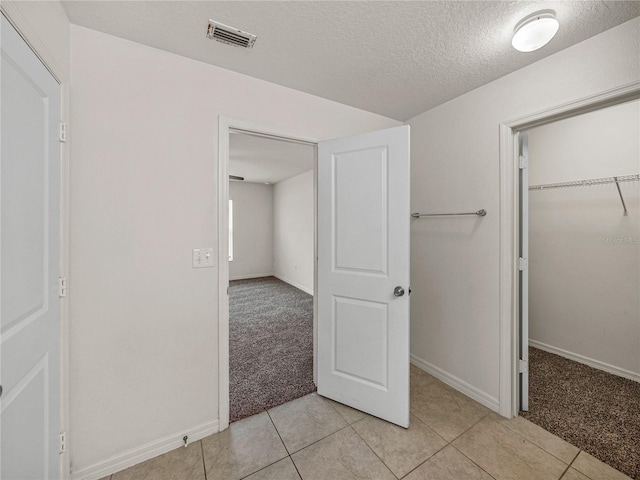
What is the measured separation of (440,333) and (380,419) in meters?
0.90

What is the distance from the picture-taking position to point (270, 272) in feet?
23.2

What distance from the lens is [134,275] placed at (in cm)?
147

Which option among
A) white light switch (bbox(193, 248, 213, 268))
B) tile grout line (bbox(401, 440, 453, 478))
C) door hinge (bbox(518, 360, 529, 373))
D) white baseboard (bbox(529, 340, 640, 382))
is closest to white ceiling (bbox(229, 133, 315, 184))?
white light switch (bbox(193, 248, 213, 268))

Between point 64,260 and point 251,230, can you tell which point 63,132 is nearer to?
point 64,260

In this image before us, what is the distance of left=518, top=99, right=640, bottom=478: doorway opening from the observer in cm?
185

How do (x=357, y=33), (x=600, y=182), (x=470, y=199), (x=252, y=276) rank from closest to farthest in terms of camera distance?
(x=357, y=33), (x=470, y=199), (x=600, y=182), (x=252, y=276)

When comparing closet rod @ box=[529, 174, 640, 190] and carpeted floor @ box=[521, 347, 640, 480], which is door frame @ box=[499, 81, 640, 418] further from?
closet rod @ box=[529, 174, 640, 190]

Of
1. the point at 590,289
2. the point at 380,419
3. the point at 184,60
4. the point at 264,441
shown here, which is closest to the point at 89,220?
the point at 184,60

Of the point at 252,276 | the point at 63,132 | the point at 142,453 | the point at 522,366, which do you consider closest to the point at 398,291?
the point at 522,366

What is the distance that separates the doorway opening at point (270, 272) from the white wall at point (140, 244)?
1.40 feet

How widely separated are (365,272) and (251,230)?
5404 millimetres

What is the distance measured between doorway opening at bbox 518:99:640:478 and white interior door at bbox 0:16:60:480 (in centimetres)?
Answer: 263

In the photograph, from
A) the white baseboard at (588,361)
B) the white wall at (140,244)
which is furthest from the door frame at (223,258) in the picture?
the white baseboard at (588,361)

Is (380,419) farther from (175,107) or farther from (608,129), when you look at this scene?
(608,129)
